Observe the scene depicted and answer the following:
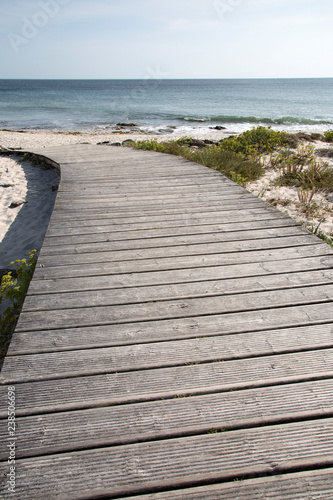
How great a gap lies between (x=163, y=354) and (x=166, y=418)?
41cm

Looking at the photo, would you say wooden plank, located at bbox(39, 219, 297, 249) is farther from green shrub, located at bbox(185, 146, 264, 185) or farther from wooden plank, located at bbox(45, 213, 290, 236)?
green shrub, located at bbox(185, 146, 264, 185)

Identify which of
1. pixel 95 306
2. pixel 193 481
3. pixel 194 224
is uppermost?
pixel 194 224

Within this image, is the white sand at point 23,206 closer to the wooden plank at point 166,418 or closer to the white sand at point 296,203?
the wooden plank at point 166,418

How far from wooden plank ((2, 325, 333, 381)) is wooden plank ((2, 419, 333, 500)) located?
1.49 feet

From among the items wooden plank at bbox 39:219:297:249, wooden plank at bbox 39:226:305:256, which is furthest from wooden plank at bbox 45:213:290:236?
wooden plank at bbox 39:226:305:256

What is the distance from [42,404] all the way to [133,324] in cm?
72

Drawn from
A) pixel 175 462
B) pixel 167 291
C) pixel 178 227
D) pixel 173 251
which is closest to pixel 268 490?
pixel 175 462

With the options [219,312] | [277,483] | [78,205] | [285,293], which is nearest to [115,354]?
[219,312]

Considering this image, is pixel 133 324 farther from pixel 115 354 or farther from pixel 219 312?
pixel 219 312

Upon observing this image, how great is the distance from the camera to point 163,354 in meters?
1.92

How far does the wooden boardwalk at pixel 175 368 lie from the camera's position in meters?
1.34

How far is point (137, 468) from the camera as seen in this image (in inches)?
53.2

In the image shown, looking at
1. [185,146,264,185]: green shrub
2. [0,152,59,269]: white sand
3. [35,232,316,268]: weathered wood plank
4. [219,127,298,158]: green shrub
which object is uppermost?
[219,127,298,158]: green shrub

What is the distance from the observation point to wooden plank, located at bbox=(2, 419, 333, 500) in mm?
1297
